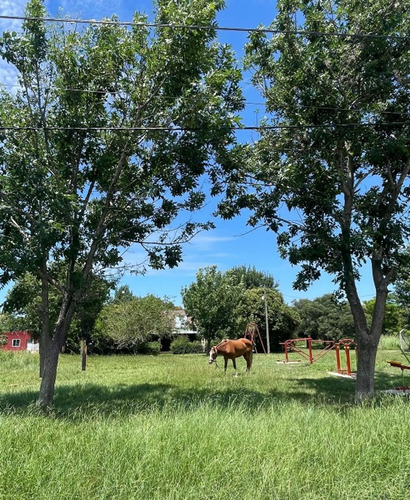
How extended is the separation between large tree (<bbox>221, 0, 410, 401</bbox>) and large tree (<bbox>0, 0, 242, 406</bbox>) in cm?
133

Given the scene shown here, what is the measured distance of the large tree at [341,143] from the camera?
866 centimetres

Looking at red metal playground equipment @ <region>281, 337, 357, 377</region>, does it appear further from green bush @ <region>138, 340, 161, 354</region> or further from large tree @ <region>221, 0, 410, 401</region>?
green bush @ <region>138, 340, 161, 354</region>

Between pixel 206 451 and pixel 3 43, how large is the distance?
8144mm

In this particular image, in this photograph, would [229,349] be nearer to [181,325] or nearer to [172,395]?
[172,395]

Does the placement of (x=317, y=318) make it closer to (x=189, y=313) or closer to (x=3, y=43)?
(x=189, y=313)

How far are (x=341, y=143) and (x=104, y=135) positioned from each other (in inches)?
208

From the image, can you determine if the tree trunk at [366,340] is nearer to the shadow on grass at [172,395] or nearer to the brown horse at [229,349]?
the shadow on grass at [172,395]

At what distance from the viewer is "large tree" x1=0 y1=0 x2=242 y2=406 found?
24.8 feet

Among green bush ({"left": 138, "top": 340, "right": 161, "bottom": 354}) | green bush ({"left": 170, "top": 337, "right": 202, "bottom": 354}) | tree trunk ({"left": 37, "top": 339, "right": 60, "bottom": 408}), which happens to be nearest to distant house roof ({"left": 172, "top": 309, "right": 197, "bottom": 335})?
green bush ({"left": 170, "top": 337, "right": 202, "bottom": 354})

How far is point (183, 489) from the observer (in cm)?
351

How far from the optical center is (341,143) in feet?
30.6

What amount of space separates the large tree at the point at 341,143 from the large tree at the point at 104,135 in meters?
1.33

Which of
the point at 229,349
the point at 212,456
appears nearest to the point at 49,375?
the point at 212,456

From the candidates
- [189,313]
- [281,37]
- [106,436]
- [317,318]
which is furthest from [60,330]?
[317,318]
